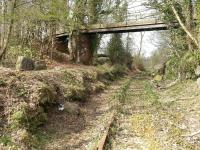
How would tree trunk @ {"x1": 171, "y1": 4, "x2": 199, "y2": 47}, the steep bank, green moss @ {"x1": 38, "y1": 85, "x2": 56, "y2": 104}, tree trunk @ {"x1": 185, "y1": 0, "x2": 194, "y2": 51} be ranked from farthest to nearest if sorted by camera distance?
1. tree trunk @ {"x1": 185, "y1": 0, "x2": 194, "y2": 51}
2. tree trunk @ {"x1": 171, "y1": 4, "x2": 199, "y2": 47}
3. green moss @ {"x1": 38, "y1": 85, "x2": 56, "y2": 104}
4. the steep bank

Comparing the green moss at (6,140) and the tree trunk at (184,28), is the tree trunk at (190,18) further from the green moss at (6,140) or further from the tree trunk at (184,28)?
the green moss at (6,140)

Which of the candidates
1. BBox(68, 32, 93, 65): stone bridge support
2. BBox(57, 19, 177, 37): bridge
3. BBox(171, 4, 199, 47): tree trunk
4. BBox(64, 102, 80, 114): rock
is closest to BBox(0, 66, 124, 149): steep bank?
BBox(64, 102, 80, 114): rock

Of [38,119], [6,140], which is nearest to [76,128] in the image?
[38,119]

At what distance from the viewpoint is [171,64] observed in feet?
86.6

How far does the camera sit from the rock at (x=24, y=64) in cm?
1524

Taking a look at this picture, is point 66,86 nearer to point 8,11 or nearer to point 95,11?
point 8,11

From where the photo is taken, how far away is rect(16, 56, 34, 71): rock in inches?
600

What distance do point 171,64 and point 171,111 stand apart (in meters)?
13.3

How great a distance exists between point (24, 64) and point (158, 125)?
280 inches

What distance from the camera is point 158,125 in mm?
11148

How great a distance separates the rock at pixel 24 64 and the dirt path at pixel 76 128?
3071mm

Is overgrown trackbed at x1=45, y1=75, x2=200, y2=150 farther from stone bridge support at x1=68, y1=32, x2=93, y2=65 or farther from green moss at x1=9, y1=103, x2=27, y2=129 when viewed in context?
stone bridge support at x1=68, y1=32, x2=93, y2=65

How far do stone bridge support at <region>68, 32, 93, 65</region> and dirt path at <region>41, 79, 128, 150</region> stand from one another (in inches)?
709

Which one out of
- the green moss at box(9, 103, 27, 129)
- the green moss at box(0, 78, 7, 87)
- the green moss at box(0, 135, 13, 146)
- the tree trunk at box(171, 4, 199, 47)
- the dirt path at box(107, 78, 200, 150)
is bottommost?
the dirt path at box(107, 78, 200, 150)
